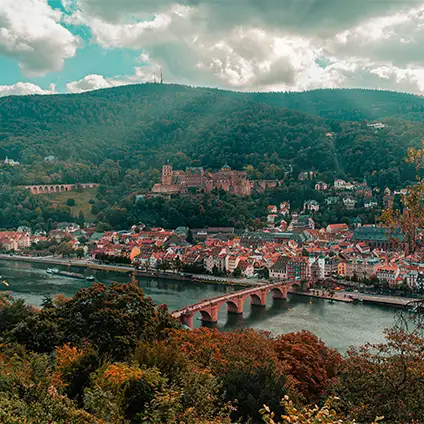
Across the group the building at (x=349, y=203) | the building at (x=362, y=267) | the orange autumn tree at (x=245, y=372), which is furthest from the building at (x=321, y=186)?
the orange autumn tree at (x=245, y=372)

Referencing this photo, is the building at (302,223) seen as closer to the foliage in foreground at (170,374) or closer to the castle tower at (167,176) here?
the castle tower at (167,176)

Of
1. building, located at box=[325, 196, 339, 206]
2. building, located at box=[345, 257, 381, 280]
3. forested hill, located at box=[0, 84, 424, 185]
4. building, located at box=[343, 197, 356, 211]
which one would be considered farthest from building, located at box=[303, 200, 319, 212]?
building, located at box=[345, 257, 381, 280]

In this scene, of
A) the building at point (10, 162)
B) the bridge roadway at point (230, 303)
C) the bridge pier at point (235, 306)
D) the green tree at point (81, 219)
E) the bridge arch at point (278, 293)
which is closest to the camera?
the bridge roadway at point (230, 303)

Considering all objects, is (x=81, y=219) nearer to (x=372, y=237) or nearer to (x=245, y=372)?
(x=372, y=237)

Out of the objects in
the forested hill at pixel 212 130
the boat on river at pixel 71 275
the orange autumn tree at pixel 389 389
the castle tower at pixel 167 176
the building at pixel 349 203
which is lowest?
the boat on river at pixel 71 275

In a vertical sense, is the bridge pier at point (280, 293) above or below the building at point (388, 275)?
below

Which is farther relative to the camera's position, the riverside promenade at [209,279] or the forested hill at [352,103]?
the forested hill at [352,103]
